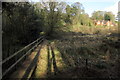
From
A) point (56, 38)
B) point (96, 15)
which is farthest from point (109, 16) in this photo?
point (56, 38)

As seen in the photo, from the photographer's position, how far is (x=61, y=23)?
22500mm

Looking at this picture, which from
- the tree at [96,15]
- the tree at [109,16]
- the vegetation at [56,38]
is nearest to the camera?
the vegetation at [56,38]

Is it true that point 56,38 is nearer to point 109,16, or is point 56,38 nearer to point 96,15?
point 96,15

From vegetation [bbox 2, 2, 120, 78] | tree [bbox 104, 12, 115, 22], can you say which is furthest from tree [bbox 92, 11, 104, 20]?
vegetation [bbox 2, 2, 120, 78]

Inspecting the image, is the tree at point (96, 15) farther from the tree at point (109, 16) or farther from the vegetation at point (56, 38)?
the vegetation at point (56, 38)

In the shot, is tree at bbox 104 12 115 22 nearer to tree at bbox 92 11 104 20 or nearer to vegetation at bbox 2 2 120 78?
tree at bbox 92 11 104 20

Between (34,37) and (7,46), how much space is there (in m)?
8.73

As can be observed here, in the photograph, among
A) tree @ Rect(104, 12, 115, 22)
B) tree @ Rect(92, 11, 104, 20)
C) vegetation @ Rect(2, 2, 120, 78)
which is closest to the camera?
vegetation @ Rect(2, 2, 120, 78)

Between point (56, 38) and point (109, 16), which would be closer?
point (56, 38)

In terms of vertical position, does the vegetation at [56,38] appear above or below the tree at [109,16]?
below

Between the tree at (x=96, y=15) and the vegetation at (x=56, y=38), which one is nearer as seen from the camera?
the vegetation at (x=56, y=38)

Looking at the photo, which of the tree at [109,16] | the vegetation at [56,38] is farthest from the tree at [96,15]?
the vegetation at [56,38]

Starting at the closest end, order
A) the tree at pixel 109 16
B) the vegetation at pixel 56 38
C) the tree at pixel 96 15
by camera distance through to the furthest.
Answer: the vegetation at pixel 56 38 → the tree at pixel 96 15 → the tree at pixel 109 16

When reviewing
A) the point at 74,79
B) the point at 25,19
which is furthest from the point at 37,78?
the point at 25,19
